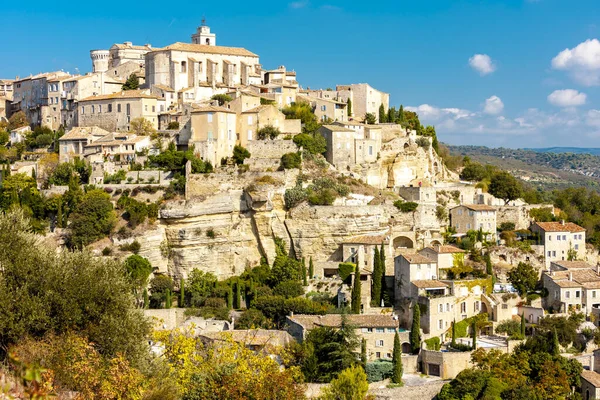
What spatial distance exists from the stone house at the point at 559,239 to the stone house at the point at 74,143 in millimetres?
30417

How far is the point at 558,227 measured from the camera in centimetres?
4669

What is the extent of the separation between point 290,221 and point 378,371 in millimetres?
14109

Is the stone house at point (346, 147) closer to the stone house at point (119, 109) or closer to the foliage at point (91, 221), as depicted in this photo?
the stone house at point (119, 109)

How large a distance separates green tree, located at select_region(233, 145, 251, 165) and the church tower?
2197 cm

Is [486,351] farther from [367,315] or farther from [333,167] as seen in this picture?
[333,167]

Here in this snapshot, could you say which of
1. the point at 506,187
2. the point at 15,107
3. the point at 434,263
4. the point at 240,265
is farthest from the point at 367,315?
the point at 15,107

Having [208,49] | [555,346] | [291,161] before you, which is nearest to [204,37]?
[208,49]

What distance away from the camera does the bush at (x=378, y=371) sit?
115 ft

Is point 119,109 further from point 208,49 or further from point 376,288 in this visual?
point 376,288

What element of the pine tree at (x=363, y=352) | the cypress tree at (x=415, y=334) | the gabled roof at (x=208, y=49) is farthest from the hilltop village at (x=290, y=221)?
the pine tree at (x=363, y=352)

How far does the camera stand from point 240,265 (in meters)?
47.1

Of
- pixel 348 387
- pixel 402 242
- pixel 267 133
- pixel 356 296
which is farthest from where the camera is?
pixel 267 133

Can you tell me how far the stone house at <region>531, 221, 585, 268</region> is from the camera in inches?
1816

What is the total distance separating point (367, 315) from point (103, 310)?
19.9 m
